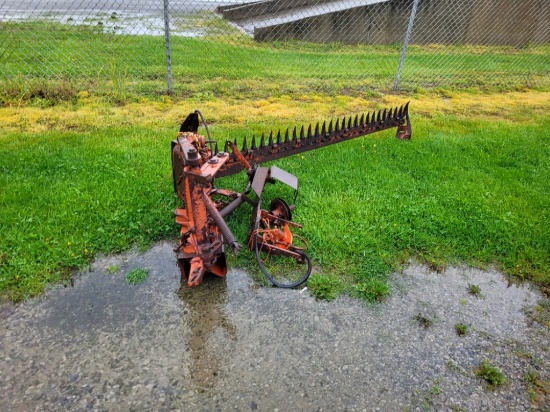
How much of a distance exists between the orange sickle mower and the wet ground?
0.27 meters

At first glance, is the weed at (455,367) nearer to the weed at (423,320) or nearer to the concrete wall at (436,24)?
the weed at (423,320)

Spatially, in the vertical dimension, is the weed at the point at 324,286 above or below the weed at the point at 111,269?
above

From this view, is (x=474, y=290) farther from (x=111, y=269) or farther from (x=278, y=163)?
(x=111, y=269)

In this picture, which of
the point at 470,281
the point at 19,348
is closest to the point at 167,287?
the point at 19,348

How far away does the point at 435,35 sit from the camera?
566 inches

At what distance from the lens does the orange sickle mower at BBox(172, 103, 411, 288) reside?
11.3 ft

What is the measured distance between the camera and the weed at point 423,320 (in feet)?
11.6

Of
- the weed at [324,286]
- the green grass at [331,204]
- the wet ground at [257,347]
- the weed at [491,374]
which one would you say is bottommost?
the wet ground at [257,347]

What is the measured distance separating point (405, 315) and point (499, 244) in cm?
161

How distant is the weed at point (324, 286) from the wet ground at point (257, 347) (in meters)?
0.08

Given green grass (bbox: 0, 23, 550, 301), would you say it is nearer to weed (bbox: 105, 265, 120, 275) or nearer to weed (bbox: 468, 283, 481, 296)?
weed (bbox: 105, 265, 120, 275)

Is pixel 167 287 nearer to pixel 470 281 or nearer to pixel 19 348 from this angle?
pixel 19 348

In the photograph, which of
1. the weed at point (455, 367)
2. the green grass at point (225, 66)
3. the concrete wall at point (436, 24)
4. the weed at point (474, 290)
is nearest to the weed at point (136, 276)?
the weed at point (455, 367)

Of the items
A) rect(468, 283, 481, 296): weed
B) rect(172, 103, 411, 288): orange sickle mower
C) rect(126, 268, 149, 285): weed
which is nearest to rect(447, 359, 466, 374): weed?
rect(468, 283, 481, 296): weed
